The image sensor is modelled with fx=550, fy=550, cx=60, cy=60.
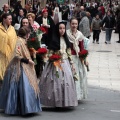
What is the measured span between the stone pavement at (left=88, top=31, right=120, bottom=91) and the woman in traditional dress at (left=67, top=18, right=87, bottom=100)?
8.87 feet

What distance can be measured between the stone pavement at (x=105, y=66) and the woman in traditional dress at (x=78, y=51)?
270cm

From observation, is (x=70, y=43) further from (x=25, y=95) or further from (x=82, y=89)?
(x=25, y=95)

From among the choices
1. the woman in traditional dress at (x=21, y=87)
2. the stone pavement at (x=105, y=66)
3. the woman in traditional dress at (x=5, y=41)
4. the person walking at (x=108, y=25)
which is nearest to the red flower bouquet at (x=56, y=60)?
the woman in traditional dress at (x=21, y=87)

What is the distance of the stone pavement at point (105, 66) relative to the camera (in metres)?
14.2

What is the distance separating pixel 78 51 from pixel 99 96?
6.34 ft

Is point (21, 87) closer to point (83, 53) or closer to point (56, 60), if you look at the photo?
point (56, 60)

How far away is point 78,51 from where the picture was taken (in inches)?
417

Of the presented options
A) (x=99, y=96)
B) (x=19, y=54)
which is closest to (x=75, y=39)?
(x=19, y=54)

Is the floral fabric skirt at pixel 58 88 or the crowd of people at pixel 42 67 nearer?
the crowd of people at pixel 42 67

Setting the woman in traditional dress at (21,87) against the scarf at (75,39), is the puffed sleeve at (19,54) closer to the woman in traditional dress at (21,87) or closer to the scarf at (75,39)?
the woman in traditional dress at (21,87)

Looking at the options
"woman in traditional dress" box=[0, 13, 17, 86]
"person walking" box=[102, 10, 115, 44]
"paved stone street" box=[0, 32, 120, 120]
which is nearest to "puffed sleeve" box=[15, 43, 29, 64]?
"paved stone street" box=[0, 32, 120, 120]

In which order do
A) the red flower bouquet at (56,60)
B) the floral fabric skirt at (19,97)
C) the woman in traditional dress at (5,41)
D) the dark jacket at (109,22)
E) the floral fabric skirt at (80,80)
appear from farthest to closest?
1. the dark jacket at (109,22)
2. the woman in traditional dress at (5,41)
3. the floral fabric skirt at (80,80)
4. the red flower bouquet at (56,60)
5. the floral fabric skirt at (19,97)

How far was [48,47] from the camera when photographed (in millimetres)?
10078

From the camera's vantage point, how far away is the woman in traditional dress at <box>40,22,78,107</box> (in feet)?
32.2
